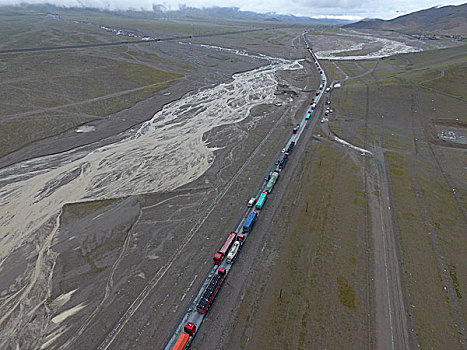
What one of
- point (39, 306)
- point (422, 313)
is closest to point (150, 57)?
point (39, 306)

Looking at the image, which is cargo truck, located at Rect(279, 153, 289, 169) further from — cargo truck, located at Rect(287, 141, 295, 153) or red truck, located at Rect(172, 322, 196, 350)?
red truck, located at Rect(172, 322, 196, 350)

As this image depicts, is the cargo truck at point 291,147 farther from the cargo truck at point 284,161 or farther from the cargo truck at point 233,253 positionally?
the cargo truck at point 233,253

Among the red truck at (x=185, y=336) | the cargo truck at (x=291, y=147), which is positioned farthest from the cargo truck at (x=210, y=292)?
the cargo truck at (x=291, y=147)

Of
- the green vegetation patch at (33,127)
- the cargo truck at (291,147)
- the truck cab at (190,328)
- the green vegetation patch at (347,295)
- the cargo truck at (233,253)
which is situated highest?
the cargo truck at (291,147)

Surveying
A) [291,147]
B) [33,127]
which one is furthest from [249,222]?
[33,127]

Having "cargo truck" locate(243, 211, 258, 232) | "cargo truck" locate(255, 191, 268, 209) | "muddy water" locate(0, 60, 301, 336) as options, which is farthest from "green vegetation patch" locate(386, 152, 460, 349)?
"muddy water" locate(0, 60, 301, 336)
